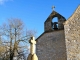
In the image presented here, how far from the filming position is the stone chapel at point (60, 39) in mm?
11039

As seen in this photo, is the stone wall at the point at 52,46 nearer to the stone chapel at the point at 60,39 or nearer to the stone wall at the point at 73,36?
the stone chapel at the point at 60,39

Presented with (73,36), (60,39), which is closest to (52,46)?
(60,39)

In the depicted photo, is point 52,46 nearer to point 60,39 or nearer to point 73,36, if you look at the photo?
point 60,39

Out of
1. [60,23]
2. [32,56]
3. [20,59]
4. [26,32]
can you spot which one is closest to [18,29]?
[26,32]

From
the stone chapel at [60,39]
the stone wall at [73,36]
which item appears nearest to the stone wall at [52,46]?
the stone chapel at [60,39]

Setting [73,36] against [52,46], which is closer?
[73,36]

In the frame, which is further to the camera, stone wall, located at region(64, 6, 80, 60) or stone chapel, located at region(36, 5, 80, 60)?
stone chapel, located at region(36, 5, 80, 60)

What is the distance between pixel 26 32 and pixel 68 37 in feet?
→ 31.2

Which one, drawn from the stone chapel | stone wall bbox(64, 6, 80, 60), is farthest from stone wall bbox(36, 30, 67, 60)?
stone wall bbox(64, 6, 80, 60)

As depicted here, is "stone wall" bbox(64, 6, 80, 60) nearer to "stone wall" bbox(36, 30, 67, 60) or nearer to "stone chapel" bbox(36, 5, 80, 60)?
"stone chapel" bbox(36, 5, 80, 60)

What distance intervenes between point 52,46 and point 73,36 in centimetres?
315

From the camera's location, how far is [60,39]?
45.0ft

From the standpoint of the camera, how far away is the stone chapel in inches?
435

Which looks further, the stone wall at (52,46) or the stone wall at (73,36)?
the stone wall at (52,46)
